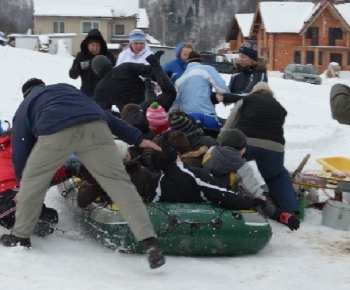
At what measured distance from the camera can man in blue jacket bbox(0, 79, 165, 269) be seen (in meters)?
4.71

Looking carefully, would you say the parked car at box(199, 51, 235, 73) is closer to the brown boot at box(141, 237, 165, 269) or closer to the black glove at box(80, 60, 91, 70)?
the black glove at box(80, 60, 91, 70)

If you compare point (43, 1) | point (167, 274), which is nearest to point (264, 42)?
point (43, 1)

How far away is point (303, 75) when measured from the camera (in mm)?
33750

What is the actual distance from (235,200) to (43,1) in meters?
48.9

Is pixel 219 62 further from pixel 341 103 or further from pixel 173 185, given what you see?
pixel 341 103

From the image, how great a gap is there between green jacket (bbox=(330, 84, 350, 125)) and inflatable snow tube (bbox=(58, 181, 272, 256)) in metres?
1.13

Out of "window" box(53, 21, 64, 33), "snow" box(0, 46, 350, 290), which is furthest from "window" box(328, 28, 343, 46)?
"snow" box(0, 46, 350, 290)

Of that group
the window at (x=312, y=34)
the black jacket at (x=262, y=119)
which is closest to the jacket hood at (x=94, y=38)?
the black jacket at (x=262, y=119)

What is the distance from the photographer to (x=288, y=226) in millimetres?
6199

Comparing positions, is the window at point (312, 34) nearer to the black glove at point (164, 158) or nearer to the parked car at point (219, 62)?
the parked car at point (219, 62)

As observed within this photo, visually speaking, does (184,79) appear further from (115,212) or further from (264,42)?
(264,42)

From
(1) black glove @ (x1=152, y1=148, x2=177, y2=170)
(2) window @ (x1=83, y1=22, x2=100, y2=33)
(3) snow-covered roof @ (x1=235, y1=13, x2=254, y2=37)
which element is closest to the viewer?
(1) black glove @ (x1=152, y1=148, x2=177, y2=170)

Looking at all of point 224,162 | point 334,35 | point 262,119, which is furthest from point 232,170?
point 334,35

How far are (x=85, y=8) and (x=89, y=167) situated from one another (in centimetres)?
4850
